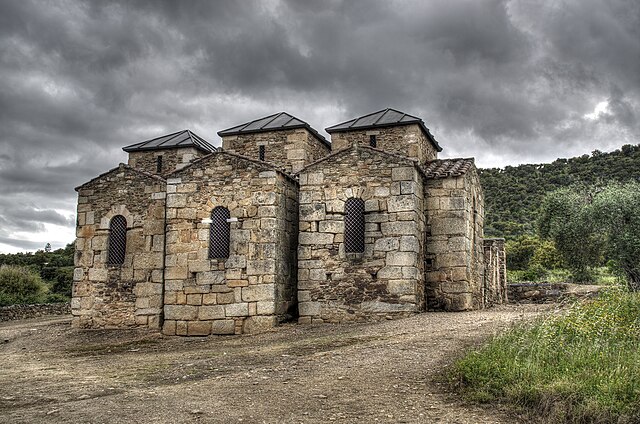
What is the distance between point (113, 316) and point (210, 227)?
12.2ft

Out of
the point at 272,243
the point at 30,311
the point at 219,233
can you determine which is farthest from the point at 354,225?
the point at 30,311

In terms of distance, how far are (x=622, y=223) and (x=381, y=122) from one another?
13.6 meters

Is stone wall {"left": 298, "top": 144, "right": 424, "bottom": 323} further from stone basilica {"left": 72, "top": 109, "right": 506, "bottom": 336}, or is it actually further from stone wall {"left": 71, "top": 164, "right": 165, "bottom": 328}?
stone wall {"left": 71, "top": 164, "right": 165, "bottom": 328}

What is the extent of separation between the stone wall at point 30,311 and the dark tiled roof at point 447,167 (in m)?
16.1

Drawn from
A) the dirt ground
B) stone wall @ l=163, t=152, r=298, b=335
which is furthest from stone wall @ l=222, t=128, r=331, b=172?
the dirt ground

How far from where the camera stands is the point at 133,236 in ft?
53.7

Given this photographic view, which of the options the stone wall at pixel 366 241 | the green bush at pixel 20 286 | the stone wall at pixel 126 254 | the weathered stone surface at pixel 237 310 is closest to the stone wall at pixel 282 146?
the stone wall at pixel 126 254

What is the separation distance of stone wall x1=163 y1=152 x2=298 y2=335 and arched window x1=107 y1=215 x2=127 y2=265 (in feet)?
5.81

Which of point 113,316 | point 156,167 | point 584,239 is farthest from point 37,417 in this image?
point 584,239

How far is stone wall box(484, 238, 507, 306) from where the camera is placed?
1842cm

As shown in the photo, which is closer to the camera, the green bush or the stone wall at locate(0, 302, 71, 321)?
the stone wall at locate(0, 302, 71, 321)

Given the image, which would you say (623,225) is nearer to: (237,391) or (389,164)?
(389,164)

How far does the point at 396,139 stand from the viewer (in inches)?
717

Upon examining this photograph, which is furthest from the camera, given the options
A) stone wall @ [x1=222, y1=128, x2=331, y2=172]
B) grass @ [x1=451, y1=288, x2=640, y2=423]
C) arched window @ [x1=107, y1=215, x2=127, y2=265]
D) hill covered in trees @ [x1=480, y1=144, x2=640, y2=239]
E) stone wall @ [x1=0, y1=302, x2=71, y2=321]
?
hill covered in trees @ [x1=480, y1=144, x2=640, y2=239]
